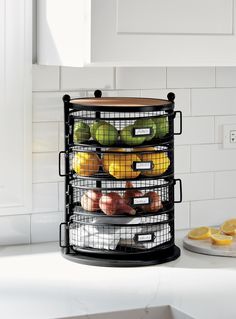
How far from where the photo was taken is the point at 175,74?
256cm

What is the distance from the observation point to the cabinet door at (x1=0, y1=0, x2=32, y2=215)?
2.33 meters

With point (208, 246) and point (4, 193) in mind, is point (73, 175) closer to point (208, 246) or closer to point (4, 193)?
point (4, 193)

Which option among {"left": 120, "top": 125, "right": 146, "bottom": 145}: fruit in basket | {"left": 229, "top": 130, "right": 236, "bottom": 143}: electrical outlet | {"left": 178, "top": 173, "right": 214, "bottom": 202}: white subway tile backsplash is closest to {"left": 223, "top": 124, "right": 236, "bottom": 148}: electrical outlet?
{"left": 229, "top": 130, "right": 236, "bottom": 143}: electrical outlet

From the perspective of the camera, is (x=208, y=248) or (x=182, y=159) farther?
(x=182, y=159)

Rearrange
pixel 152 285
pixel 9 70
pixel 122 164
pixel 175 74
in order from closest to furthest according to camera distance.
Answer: pixel 152 285 < pixel 122 164 < pixel 9 70 < pixel 175 74

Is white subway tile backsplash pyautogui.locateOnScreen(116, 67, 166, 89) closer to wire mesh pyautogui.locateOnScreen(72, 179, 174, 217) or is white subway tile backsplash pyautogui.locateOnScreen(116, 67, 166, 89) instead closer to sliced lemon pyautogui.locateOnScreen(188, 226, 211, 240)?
wire mesh pyautogui.locateOnScreen(72, 179, 174, 217)

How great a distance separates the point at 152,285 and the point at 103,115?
2.08 feet

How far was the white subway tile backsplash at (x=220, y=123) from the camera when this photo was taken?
2.64m

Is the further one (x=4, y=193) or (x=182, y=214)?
(x=182, y=214)

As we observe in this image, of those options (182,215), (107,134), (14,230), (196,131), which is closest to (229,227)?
(182,215)

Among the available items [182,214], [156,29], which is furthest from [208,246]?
[156,29]

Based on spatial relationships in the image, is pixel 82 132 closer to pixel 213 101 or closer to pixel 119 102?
pixel 119 102

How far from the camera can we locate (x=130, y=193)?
2219mm

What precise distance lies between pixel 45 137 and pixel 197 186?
1.82ft
